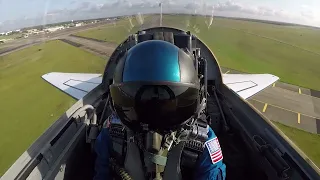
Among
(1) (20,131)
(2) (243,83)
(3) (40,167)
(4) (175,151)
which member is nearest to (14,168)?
(3) (40,167)

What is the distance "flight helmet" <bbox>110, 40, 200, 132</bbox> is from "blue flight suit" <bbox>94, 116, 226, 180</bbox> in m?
0.40

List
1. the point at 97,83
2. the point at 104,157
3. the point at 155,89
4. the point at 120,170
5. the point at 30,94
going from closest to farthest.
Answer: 1. the point at 155,89
2. the point at 120,170
3. the point at 104,157
4. the point at 97,83
5. the point at 30,94

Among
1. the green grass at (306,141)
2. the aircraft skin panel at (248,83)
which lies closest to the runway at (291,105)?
the green grass at (306,141)

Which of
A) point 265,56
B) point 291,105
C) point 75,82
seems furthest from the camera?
point 265,56

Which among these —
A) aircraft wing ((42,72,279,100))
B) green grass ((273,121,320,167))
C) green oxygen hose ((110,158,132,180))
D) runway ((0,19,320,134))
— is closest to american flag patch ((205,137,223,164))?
green oxygen hose ((110,158,132,180))

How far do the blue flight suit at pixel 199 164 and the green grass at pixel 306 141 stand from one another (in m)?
8.51

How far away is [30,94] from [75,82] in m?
12.4

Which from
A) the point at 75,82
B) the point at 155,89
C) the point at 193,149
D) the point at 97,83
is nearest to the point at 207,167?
the point at 193,149

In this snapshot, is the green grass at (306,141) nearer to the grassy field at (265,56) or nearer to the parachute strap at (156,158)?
the grassy field at (265,56)

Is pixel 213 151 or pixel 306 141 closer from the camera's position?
pixel 213 151

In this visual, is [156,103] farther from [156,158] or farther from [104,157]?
[104,157]

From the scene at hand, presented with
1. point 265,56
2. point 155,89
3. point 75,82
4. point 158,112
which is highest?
point 155,89

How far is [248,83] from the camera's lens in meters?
6.68

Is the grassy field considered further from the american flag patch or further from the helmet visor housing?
the helmet visor housing
